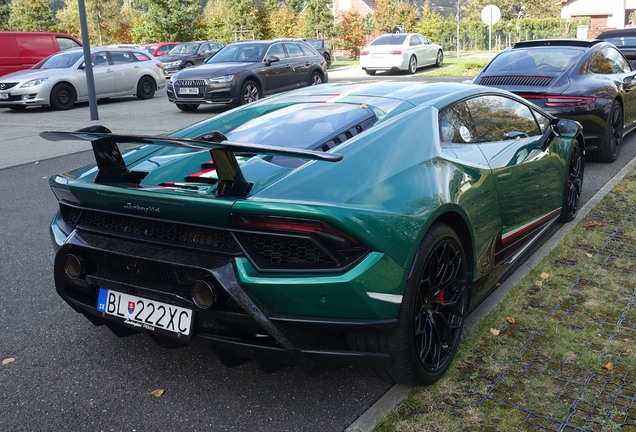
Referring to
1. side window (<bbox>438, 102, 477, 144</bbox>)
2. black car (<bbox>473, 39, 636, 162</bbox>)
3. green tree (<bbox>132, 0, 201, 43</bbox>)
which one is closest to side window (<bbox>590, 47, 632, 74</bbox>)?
black car (<bbox>473, 39, 636, 162</bbox>)

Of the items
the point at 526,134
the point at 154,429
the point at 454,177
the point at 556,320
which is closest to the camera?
the point at 154,429

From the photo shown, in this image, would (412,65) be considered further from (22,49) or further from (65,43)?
(22,49)

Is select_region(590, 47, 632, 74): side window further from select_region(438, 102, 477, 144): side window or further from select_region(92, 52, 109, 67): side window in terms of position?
select_region(92, 52, 109, 67): side window

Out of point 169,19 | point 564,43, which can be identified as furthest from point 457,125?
point 169,19

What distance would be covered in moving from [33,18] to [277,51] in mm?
37814

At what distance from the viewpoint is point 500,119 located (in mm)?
4285

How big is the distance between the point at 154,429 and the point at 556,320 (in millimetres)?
2291

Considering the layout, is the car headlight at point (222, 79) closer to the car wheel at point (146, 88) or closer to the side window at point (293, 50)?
the side window at point (293, 50)

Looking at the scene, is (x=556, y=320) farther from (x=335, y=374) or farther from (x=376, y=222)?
(x=376, y=222)

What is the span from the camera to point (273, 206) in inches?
103

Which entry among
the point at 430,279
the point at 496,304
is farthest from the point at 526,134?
the point at 430,279

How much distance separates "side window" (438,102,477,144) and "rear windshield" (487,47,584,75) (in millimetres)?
4539

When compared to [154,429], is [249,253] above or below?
above

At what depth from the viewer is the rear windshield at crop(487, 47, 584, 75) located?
26.1ft
